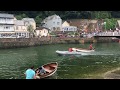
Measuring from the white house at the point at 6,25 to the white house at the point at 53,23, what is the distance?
→ 45.8 feet

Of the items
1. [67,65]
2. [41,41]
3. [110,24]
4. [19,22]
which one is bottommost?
[41,41]

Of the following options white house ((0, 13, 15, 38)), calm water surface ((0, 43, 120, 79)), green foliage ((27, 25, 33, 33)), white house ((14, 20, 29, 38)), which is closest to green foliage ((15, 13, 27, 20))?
white house ((14, 20, 29, 38))

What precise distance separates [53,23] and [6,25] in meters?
17.3

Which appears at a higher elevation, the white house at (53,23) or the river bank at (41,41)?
the white house at (53,23)

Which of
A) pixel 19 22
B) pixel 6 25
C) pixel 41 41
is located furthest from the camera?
pixel 19 22

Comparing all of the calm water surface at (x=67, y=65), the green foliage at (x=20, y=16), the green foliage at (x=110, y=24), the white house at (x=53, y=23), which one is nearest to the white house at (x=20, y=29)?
the green foliage at (x=20, y=16)

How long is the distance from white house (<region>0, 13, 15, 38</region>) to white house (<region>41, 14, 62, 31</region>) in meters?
13.9

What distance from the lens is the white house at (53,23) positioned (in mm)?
74438

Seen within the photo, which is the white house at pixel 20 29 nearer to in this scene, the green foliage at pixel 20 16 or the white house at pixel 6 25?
the white house at pixel 6 25

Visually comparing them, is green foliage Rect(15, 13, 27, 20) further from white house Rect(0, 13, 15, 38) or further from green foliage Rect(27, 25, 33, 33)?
white house Rect(0, 13, 15, 38)

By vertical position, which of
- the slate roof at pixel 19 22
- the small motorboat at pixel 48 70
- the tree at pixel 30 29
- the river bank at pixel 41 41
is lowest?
the river bank at pixel 41 41

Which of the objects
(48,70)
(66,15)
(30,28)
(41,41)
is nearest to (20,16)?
(30,28)

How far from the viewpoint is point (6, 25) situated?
201 feet

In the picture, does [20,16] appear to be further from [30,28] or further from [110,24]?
[110,24]
